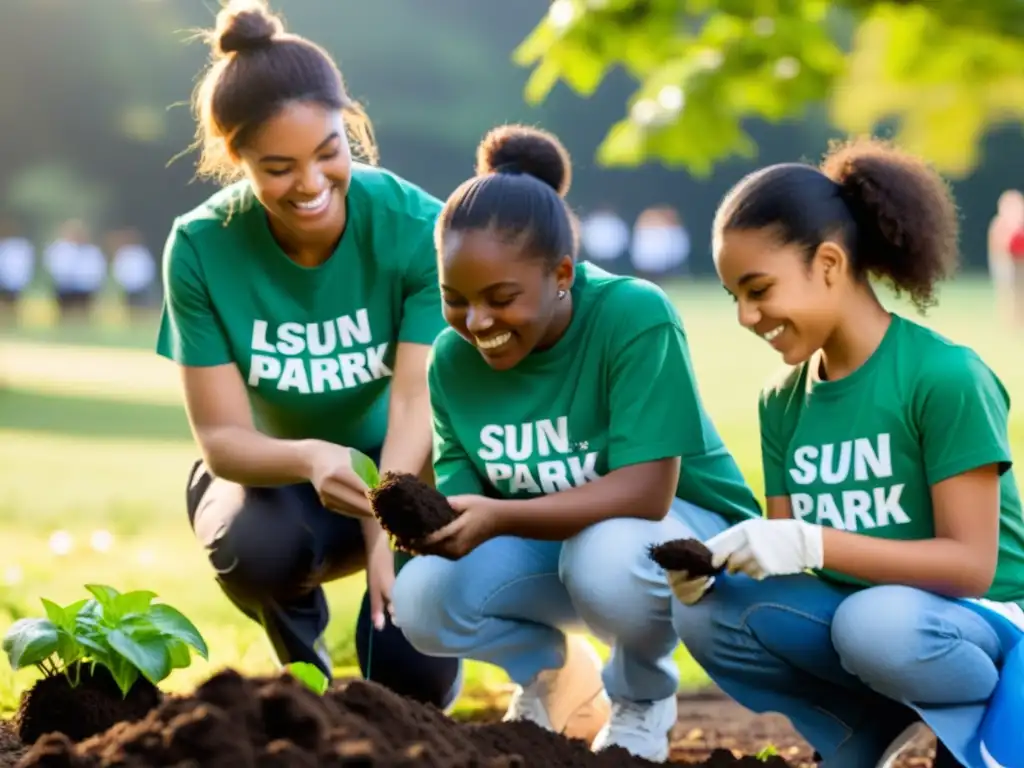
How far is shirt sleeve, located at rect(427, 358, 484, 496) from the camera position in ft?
10.1

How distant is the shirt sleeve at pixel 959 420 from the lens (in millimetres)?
2619

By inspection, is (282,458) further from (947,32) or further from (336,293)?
(947,32)

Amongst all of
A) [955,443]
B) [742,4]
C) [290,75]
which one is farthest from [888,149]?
[742,4]

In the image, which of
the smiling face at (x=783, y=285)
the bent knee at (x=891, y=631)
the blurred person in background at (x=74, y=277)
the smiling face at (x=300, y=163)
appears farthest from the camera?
the blurred person in background at (x=74, y=277)

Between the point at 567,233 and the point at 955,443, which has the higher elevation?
the point at 567,233

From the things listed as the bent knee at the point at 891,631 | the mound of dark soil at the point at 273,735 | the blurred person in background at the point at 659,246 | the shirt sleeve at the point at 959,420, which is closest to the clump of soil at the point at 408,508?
the mound of dark soil at the point at 273,735

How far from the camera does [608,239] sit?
34.6m

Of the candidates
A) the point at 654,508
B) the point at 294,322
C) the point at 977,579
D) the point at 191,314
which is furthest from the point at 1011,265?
the point at 977,579

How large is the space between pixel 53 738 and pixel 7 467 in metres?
8.04

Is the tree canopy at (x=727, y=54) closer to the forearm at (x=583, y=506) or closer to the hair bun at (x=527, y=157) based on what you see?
the hair bun at (x=527, y=157)

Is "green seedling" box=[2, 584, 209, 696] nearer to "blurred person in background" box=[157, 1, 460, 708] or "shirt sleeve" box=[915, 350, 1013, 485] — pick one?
"blurred person in background" box=[157, 1, 460, 708]

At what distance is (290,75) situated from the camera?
10.5ft

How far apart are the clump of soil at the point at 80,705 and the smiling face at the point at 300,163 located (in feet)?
3.44

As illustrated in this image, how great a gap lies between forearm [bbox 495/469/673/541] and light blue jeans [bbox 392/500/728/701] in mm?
30
